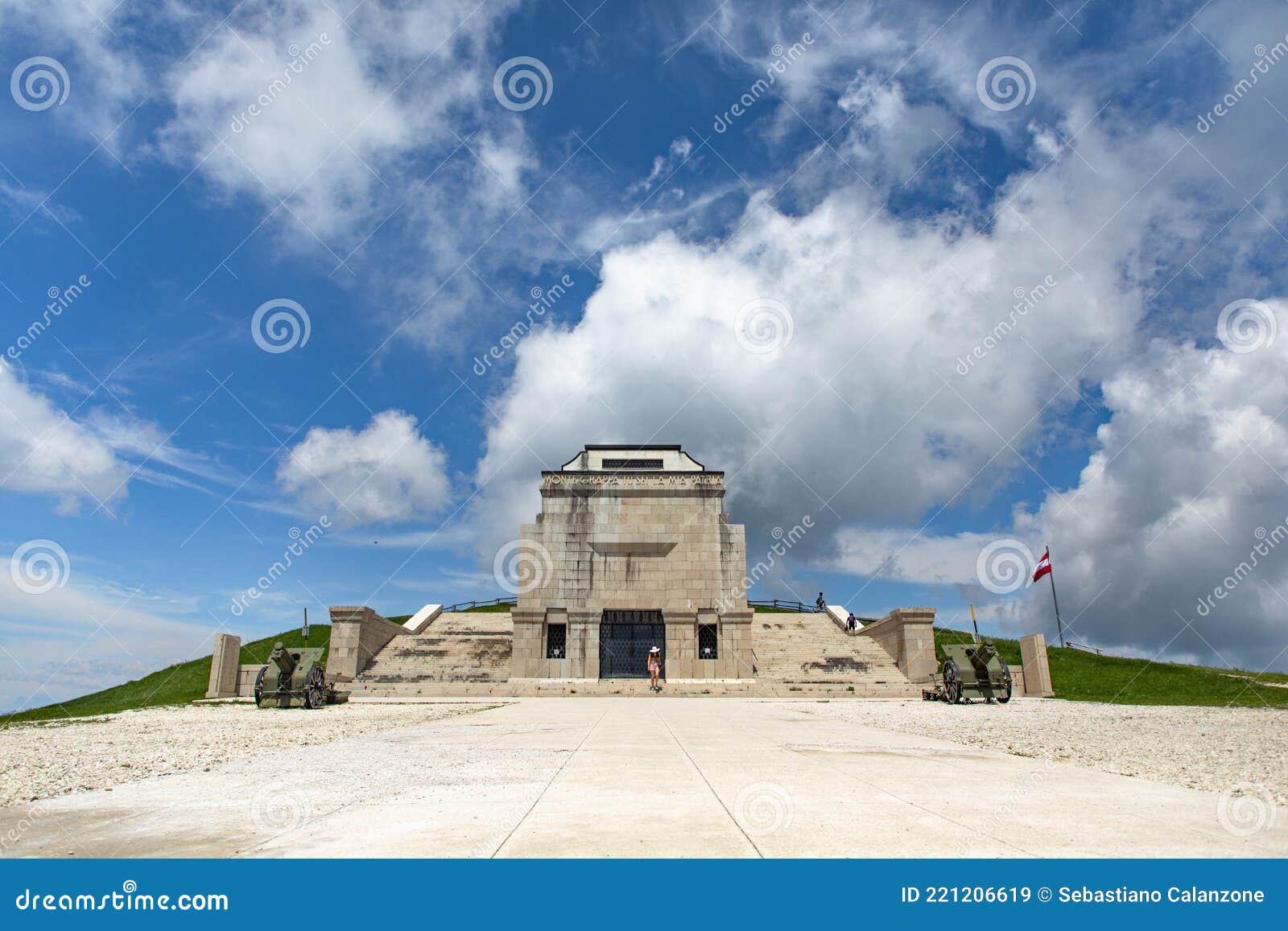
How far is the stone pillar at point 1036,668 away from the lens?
82.2ft

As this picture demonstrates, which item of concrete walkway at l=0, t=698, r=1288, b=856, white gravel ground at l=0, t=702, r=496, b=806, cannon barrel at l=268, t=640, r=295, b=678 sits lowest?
concrete walkway at l=0, t=698, r=1288, b=856

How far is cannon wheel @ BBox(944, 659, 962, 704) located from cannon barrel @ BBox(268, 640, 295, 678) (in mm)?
18583

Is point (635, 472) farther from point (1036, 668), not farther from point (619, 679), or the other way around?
point (1036, 668)

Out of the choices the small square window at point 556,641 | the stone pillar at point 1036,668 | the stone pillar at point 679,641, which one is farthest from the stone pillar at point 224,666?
the stone pillar at point 1036,668

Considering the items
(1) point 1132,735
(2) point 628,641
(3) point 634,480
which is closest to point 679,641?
(2) point 628,641

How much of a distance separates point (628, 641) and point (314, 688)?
17584mm

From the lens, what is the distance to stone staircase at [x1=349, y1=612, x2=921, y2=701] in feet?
92.2

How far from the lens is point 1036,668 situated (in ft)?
83.7

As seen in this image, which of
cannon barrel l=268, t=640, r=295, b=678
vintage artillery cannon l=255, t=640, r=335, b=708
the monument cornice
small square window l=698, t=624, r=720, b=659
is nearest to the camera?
cannon barrel l=268, t=640, r=295, b=678

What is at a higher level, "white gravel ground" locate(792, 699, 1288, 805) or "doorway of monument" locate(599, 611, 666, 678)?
"doorway of monument" locate(599, 611, 666, 678)

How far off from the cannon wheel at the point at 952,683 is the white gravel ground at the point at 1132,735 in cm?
62

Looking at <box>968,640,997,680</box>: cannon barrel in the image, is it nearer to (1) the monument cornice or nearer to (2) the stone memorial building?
(2) the stone memorial building

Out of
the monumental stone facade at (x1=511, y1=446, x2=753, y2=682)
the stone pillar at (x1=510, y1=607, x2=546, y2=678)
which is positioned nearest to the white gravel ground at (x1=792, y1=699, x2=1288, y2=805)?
the monumental stone facade at (x1=511, y1=446, x2=753, y2=682)
